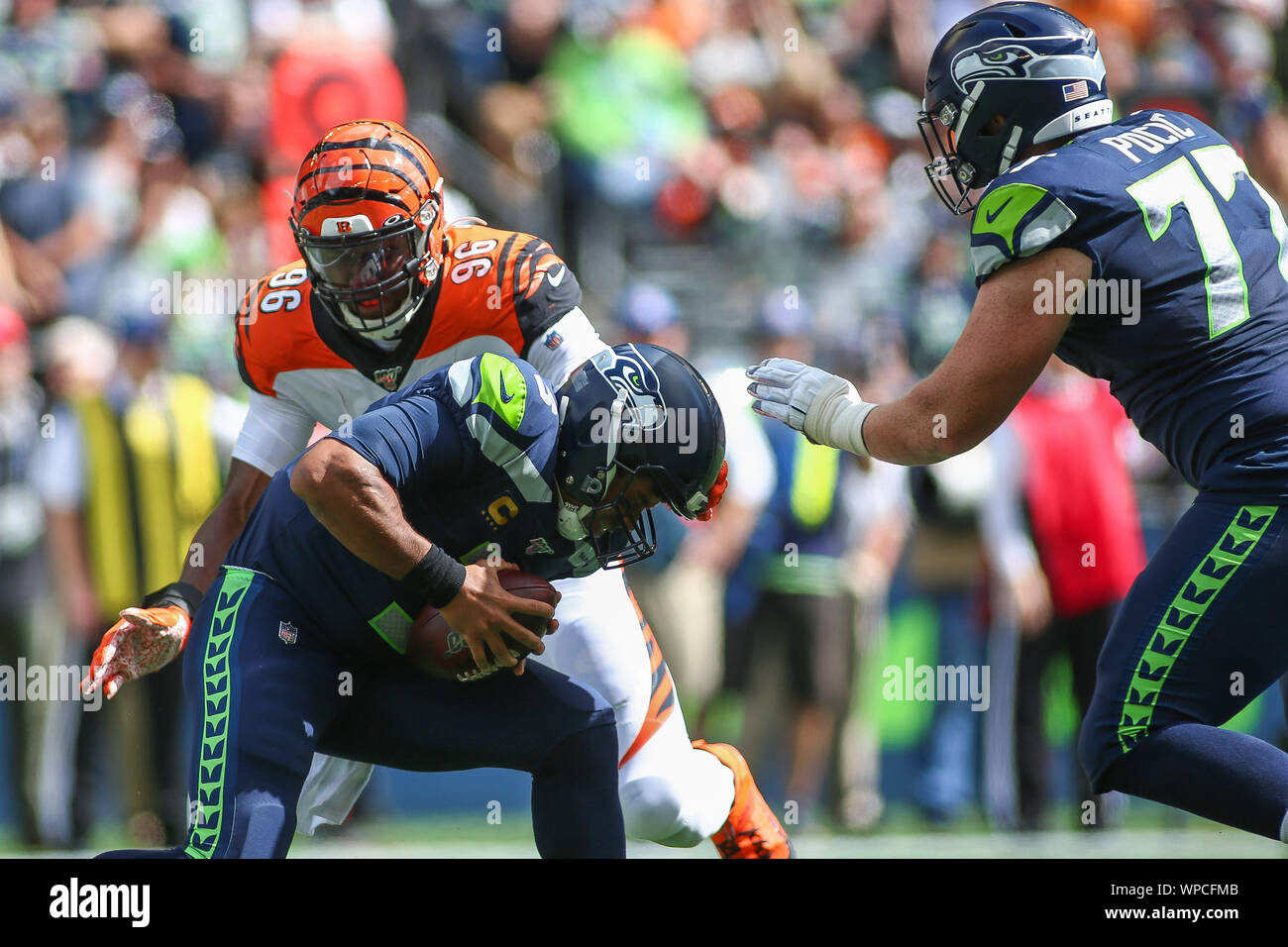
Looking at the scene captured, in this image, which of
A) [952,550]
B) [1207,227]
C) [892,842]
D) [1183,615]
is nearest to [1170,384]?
[1207,227]

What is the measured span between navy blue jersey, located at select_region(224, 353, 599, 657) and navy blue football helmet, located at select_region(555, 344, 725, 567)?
6 centimetres

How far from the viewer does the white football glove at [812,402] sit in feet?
11.3

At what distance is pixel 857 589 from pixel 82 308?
3.47m

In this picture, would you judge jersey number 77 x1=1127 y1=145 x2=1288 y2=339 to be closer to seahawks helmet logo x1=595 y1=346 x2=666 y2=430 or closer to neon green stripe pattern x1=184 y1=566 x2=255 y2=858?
seahawks helmet logo x1=595 y1=346 x2=666 y2=430

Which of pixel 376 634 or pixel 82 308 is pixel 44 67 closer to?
pixel 82 308

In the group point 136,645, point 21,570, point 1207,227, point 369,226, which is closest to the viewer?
point 1207,227

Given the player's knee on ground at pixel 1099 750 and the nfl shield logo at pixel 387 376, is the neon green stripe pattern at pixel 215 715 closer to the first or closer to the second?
the nfl shield logo at pixel 387 376

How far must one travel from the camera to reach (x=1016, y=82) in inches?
134

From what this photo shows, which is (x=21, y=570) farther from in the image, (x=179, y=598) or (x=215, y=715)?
(x=215, y=715)

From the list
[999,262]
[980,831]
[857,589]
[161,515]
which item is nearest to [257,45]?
[161,515]

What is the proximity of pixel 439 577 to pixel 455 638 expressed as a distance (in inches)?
8.6

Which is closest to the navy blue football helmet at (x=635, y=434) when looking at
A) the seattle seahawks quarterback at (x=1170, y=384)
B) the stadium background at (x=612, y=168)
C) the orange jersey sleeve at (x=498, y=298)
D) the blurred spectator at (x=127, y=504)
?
the seattle seahawks quarterback at (x=1170, y=384)

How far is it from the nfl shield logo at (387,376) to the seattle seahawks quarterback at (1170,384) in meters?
1.21

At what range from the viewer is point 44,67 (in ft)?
24.2
